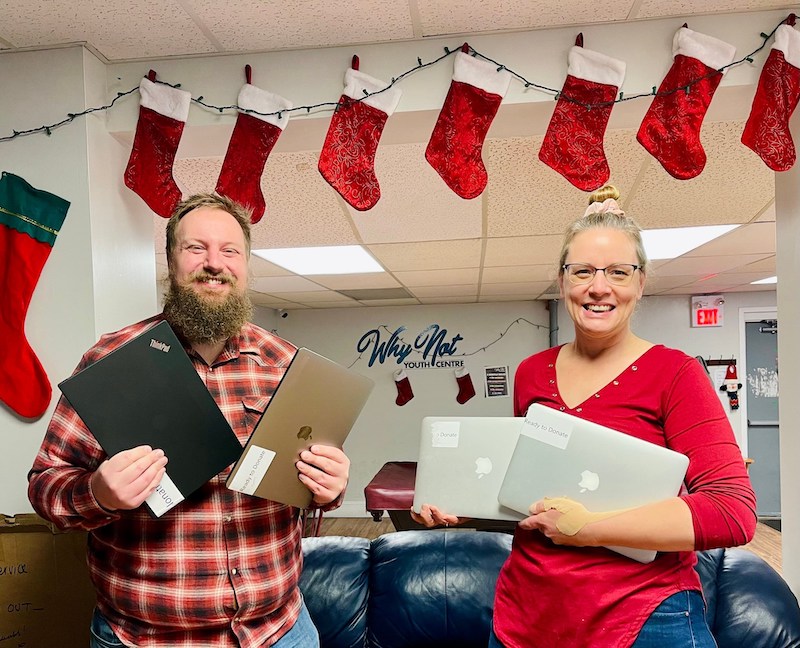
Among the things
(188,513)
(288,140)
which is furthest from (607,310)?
(288,140)

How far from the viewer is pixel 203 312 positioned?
1111 mm

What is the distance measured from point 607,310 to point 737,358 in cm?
658

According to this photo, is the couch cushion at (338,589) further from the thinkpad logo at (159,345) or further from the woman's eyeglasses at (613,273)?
the woman's eyeglasses at (613,273)

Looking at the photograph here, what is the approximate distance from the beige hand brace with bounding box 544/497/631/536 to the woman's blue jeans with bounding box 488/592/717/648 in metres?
0.18

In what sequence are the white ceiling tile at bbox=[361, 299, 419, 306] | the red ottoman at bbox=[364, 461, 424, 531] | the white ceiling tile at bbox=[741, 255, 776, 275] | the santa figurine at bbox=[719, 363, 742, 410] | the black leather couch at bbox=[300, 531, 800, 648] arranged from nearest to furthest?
the black leather couch at bbox=[300, 531, 800, 648], the white ceiling tile at bbox=[741, 255, 776, 275], the red ottoman at bbox=[364, 461, 424, 531], the santa figurine at bbox=[719, 363, 742, 410], the white ceiling tile at bbox=[361, 299, 419, 306]

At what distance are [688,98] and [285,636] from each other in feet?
5.55

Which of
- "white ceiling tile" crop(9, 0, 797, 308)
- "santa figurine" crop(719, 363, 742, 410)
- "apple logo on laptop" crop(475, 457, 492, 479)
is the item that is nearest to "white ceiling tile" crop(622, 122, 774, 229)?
"white ceiling tile" crop(9, 0, 797, 308)

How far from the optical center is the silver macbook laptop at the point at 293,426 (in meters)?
0.97

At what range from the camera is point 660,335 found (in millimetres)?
6742

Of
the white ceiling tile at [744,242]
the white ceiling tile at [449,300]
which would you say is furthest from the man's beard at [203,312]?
the white ceiling tile at [449,300]

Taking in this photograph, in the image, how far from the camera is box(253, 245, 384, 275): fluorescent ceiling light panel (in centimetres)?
364

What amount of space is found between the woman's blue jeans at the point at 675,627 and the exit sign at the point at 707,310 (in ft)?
21.1

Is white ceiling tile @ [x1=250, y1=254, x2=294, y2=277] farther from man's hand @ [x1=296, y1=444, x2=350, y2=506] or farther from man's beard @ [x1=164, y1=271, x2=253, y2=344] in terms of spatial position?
man's hand @ [x1=296, y1=444, x2=350, y2=506]

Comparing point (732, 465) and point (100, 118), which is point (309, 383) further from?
point (100, 118)
